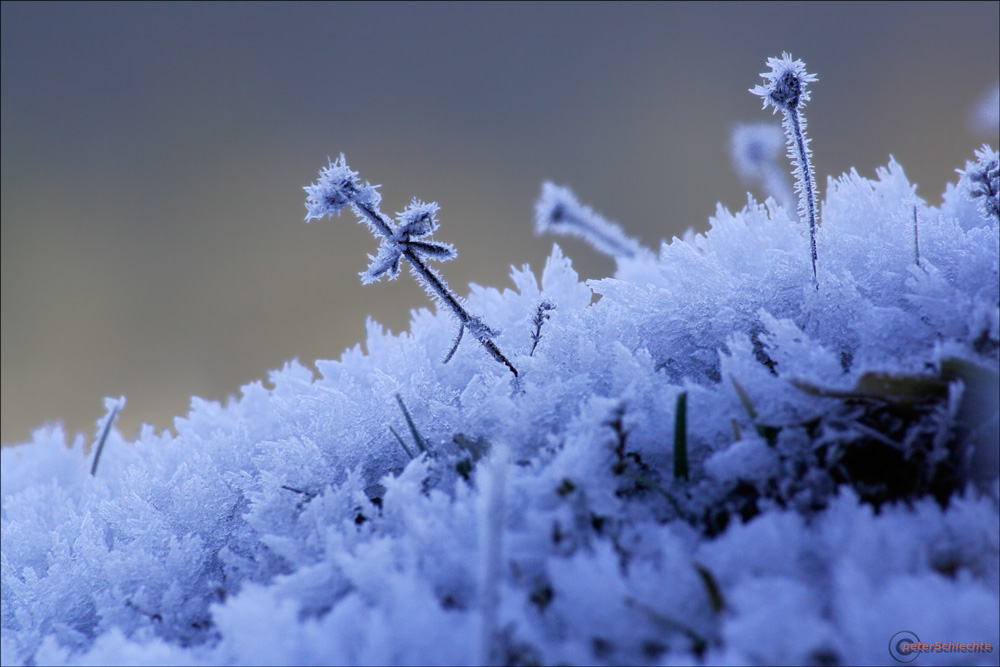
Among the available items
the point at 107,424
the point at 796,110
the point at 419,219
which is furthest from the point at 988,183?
the point at 107,424

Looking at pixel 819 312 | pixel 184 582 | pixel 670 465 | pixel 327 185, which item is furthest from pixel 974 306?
pixel 184 582

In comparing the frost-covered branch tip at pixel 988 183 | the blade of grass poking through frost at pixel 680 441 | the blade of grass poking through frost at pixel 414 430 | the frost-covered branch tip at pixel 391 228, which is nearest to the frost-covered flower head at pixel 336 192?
the frost-covered branch tip at pixel 391 228

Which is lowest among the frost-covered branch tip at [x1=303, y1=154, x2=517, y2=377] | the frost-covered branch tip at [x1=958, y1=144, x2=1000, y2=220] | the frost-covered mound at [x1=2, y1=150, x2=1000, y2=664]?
the frost-covered mound at [x1=2, y1=150, x2=1000, y2=664]

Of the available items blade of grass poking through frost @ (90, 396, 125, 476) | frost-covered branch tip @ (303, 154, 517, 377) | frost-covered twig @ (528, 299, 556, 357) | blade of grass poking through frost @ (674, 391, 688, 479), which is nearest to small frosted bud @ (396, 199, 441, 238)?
frost-covered branch tip @ (303, 154, 517, 377)

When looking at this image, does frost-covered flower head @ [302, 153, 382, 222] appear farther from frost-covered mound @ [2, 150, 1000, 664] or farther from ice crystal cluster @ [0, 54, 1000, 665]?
frost-covered mound @ [2, 150, 1000, 664]

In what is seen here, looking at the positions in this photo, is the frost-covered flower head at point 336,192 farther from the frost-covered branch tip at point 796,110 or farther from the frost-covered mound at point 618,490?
the frost-covered branch tip at point 796,110

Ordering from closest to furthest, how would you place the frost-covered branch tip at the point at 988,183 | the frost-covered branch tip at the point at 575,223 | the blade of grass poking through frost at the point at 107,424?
1. the frost-covered branch tip at the point at 988,183
2. the frost-covered branch tip at the point at 575,223
3. the blade of grass poking through frost at the point at 107,424

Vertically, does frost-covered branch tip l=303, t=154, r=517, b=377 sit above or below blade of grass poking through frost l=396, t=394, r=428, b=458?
above
